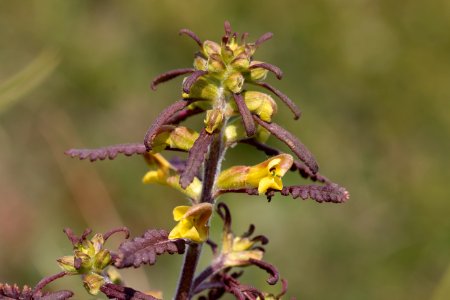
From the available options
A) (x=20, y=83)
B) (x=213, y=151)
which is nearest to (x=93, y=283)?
(x=213, y=151)

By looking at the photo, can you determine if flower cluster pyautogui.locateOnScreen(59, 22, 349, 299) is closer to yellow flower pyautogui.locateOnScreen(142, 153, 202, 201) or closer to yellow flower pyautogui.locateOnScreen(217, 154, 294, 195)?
yellow flower pyautogui.locateOnScreen(217, 154, 294, 195)

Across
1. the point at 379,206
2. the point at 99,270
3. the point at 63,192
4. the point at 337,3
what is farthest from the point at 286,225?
the point at 99,270

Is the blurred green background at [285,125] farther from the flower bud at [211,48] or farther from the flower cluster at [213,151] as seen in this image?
the flower bud at [211,48]

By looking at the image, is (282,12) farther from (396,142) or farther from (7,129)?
(7,129)

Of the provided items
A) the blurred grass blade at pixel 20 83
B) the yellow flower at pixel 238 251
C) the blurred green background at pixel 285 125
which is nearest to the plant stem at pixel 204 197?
the yellow flower at pixel 238 251

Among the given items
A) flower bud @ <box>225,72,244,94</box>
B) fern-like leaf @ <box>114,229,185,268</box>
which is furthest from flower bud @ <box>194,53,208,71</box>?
fern-like leaf @ <box>114,229,185,268</box>

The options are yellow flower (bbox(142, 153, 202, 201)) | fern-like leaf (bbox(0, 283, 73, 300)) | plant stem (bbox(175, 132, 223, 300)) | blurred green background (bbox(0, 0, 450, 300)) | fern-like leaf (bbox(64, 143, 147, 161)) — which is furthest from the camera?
blurred green background (bbox(0, 0, 450, 300))
